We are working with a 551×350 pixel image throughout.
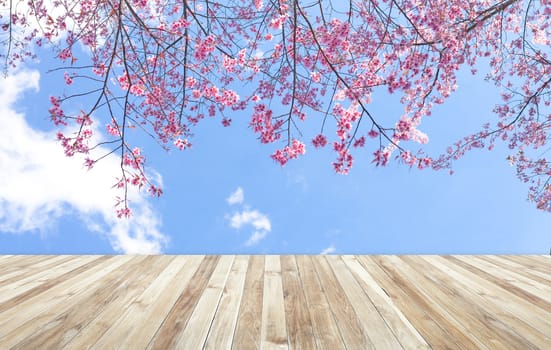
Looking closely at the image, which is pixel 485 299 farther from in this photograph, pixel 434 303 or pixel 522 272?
pixel 522 272

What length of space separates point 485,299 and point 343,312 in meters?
0.97

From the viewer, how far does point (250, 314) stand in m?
2.06

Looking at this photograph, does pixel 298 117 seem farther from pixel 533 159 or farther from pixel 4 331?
pixel 533 159

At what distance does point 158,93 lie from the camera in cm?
307

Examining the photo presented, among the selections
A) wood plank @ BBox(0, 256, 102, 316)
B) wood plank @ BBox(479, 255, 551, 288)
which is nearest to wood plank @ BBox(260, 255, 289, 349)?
wood plank @ BBox(0, 256, 102, 316)

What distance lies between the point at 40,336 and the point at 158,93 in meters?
1.84

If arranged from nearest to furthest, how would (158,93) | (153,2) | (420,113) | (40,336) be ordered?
(40,336), (158,93), (153,2), (420,113)

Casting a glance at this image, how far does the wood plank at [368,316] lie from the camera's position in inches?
68.9

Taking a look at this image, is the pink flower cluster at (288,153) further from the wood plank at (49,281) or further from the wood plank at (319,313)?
the wood plank at (49,281)

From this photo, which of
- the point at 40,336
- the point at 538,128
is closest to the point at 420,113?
the point at 538,128

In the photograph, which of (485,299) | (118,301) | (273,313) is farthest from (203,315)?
(485,299)

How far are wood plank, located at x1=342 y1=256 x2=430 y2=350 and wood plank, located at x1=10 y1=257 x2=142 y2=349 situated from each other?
4.78 ft

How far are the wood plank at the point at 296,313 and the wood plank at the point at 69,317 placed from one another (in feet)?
3.20

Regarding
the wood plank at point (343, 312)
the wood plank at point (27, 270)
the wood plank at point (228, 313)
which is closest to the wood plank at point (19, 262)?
the wood plank at point (27, 270)
